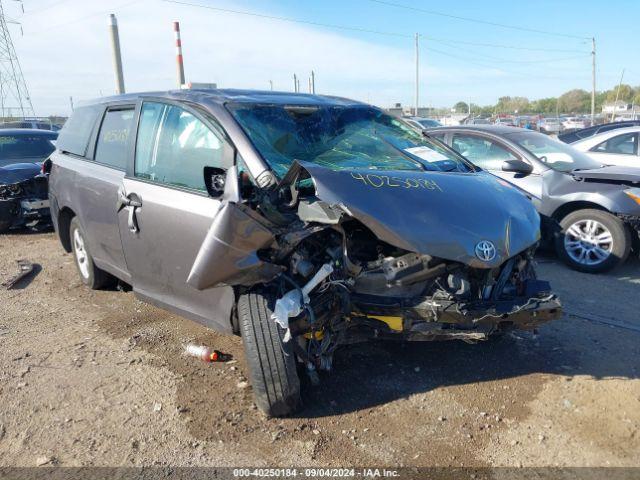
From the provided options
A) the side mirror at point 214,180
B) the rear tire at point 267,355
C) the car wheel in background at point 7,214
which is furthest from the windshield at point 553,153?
the car wheel in background at point 7,214

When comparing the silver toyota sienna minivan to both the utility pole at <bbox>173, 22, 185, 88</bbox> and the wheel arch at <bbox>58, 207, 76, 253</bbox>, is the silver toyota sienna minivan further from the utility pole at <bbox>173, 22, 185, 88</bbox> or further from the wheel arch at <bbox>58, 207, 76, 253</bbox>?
the utility pole at <bbox>173, 22, 185, 88</bbox>

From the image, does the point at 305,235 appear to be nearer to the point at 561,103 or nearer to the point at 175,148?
the point at 175,148

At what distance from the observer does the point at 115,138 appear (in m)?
4.57

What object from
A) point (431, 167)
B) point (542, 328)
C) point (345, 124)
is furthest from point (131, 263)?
point (542, 328)

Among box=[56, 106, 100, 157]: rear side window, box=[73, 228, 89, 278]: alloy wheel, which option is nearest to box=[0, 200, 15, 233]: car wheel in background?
box=[56, 106, 100, 157]: rear side window

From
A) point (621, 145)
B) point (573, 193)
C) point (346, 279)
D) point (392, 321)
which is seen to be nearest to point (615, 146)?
point (621, 145)

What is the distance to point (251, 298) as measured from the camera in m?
3.07

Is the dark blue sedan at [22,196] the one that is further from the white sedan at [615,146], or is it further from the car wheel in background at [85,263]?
the white sedan at [615,146]

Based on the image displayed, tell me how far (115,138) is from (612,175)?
202 inches

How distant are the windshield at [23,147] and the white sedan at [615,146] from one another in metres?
9.39

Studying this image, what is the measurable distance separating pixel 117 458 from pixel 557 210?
17.4ft

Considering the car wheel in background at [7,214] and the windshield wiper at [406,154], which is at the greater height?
the windshield wiper at [406,154]

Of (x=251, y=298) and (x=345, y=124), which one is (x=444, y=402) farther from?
(x=345, y=124)

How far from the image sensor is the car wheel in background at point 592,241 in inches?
224
